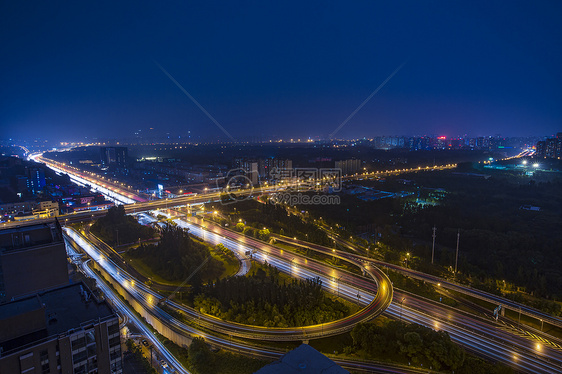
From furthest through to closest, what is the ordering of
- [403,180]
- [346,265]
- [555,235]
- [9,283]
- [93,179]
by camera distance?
[93,179] → [403,180] → [555,235] → [346,265] → [9,283]

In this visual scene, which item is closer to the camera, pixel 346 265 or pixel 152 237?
pixel 346 265

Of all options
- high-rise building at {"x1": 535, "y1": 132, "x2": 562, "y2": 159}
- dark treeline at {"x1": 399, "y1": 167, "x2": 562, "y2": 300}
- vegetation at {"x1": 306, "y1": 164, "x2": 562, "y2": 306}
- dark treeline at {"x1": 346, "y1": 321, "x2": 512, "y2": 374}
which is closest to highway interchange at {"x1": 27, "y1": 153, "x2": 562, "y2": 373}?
dark treeline at {"x1": 346, "y1": 321, "x2": 512, "y2": 374}

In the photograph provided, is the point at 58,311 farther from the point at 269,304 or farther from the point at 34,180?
the point at 34,180

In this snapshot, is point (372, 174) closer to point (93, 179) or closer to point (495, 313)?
point (495, 313)

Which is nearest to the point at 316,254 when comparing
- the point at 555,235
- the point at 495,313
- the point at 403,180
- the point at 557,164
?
the point at 495,313

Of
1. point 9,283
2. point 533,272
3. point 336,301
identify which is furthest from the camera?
point 533,272

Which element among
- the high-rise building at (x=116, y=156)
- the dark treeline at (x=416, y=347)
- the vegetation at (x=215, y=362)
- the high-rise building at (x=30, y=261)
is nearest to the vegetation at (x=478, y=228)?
the dark treeline at (x=416, y=347)

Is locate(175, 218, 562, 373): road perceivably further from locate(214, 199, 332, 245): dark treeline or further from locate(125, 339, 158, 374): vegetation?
locate(125, 339, 158, 374): vegetation

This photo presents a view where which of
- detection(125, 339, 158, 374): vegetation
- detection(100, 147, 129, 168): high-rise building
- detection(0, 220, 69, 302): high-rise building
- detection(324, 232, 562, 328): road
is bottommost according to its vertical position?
detection(125, 339, 158, 374): vegetation
